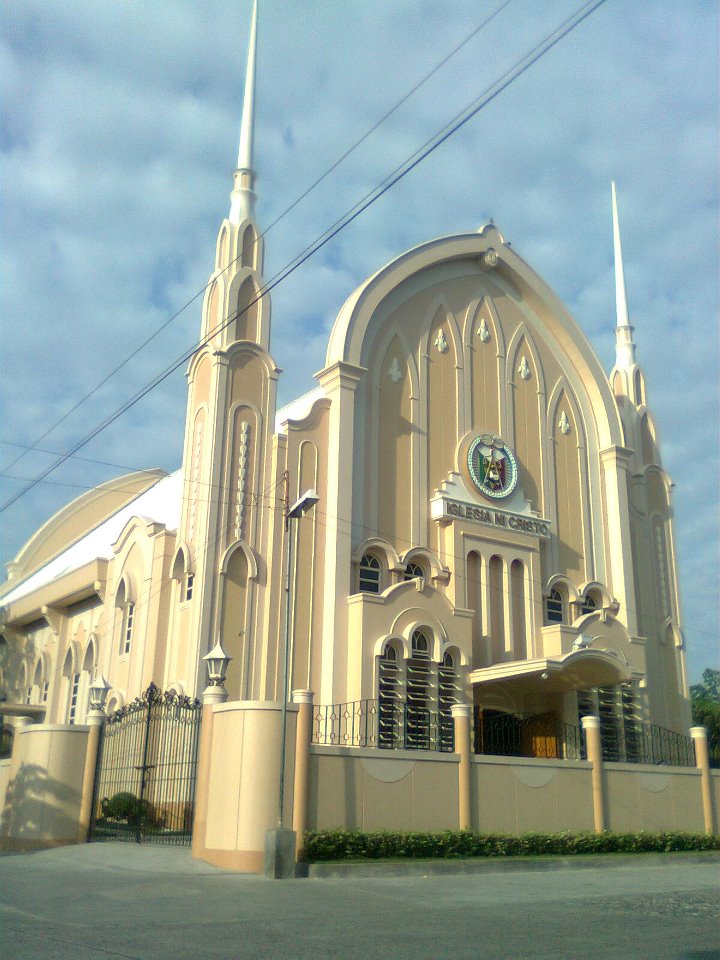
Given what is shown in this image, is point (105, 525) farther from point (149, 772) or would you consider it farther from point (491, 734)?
point (149, 772)

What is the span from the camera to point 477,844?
60.1 feet

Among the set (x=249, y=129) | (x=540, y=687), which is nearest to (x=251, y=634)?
(x=540, y=687)

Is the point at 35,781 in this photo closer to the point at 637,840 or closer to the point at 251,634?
the point at 251,634

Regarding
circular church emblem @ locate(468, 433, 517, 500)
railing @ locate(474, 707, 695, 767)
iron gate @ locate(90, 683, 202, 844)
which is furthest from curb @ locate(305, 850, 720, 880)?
circular church emblem @ locate(468, 433, 517, 500)

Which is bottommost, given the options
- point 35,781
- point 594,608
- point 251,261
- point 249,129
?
point 35,781

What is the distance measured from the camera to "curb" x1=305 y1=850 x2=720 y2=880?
1594 cm

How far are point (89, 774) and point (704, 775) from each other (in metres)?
13.8

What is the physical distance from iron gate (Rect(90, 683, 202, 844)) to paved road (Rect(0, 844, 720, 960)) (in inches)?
87.1

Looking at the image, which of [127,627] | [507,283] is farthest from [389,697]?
[507,283]

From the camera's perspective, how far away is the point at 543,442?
3023 centimetres

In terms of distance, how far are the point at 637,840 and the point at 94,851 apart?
10873mm

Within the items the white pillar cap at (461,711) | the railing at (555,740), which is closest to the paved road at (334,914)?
the white pillar cap at (461,711)

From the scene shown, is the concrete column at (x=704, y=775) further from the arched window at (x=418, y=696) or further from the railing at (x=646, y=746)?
the arched window at (x=418, y=696)

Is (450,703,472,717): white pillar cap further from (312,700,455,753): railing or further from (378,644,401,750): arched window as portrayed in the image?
(378,644,401,750): arched window
